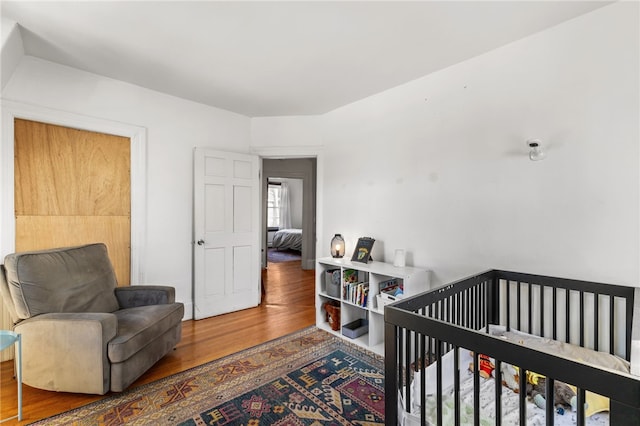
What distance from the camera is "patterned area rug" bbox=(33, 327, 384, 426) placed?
5.86ft

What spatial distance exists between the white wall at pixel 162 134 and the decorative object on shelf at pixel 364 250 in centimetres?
191

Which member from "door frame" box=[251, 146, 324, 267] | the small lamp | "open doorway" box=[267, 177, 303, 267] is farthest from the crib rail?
"open doorway" box=[267, 177, 303, 267]

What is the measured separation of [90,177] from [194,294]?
5.14ft

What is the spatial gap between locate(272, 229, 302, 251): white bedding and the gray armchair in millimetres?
5977

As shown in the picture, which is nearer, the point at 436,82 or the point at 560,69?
the point at 560,69

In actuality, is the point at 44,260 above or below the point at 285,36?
below

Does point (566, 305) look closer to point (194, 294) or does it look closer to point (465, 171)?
point (465, 171)

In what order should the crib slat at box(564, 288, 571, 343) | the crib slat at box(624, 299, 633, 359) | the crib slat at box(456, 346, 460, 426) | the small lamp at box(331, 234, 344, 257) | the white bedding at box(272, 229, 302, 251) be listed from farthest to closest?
the white bedding at box(272, 229, 302, 251), the small lamp at box(331, 234, 344, 257), the crib slat at box(564, 288, 571, 343), the crib slat at box(624, 299, 633, 359), the crib slat at box(456, 346, 460, 426)

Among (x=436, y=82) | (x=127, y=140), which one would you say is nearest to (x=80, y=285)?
(x=127, y=140)

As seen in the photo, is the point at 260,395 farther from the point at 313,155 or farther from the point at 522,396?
the point at 313,155

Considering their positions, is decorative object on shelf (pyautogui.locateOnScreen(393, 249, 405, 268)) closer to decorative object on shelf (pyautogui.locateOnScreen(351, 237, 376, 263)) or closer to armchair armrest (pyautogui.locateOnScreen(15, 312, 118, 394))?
decorative object on shelf (pyautogui.locateOnScreen(351, 237, 376, 263))

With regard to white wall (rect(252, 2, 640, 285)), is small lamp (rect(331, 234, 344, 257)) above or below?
below

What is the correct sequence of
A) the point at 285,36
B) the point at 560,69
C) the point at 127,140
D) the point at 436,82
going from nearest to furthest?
the point at 560,69, the point at 285,36, the point at 436,82, the point at 127,140

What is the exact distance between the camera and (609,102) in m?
1.78
